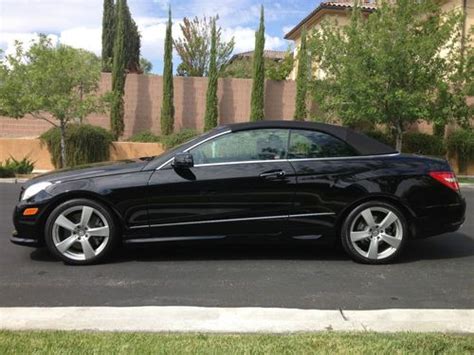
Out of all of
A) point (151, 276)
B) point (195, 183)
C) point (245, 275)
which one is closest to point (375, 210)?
point (245, 275)

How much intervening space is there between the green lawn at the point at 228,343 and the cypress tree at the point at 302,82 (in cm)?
1792

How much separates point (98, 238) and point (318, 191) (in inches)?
91.9

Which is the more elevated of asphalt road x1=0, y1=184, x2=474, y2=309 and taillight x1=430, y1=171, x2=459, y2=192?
taillight x1=430, y1=171, x2=459, y2=192

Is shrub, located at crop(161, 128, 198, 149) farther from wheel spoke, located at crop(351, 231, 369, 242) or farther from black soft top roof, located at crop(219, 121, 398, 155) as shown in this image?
wheel spoke, located at crop(351, 231, 369, 242)

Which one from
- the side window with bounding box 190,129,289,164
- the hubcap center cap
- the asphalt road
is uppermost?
the side window with bounding box 190,129,289,164

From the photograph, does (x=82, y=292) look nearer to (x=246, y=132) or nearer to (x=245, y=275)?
(x=245, y=275)

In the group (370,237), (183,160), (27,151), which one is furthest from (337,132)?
(27,151)

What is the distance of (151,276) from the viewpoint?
524cm

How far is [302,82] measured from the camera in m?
21.6

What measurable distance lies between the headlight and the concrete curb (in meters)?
1.58

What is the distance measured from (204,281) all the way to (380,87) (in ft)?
42.5

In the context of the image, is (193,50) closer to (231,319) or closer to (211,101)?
(211,101)

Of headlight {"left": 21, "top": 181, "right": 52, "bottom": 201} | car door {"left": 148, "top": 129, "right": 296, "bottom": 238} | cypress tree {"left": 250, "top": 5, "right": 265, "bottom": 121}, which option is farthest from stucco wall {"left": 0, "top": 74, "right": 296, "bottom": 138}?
car door {"left": 148, "top": 129, "right": 296, "bottom": 238}

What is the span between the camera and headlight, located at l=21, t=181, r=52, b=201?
5.50 meters
